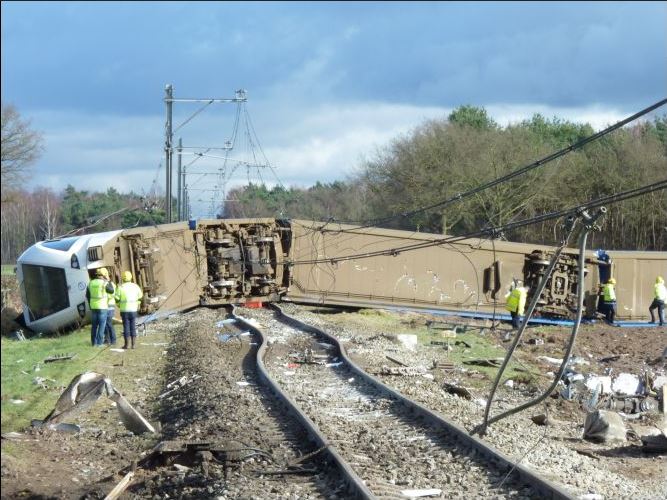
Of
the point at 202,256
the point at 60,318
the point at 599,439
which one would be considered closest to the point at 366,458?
the point at 599,439

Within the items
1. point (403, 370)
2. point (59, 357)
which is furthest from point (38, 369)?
point (403, 370)

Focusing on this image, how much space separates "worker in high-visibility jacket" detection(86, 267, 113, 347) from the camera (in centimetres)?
1814

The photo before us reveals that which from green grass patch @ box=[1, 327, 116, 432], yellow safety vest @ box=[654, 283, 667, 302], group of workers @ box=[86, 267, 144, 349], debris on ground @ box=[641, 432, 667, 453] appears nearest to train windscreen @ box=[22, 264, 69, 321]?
green grass patch @ box=[1, 327, 116, 432]

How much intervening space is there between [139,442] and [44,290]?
42.4ft

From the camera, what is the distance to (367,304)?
87.1ft

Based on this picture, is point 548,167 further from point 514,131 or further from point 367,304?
point 367,304

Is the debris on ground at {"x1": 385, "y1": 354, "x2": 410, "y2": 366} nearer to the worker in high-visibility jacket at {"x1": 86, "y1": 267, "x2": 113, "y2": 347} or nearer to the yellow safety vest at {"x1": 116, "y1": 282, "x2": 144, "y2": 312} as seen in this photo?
the yellow safety vest at {"x1": 116, "y1": 282, "x2": 144, "y2": 312}

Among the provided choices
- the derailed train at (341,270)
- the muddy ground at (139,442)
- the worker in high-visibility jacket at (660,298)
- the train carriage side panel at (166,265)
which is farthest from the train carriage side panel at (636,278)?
the train carriage side panel at (166,265)

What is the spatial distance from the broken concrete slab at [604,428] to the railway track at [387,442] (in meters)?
2.11

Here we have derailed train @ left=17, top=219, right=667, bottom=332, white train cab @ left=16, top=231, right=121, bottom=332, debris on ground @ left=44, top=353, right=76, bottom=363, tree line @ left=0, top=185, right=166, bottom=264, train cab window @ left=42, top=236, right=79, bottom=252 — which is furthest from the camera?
tree line @ left=0, top=185, right=166, bottom=264

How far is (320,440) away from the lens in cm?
905

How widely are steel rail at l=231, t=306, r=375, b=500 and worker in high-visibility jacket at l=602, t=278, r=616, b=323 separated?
15.0 metres

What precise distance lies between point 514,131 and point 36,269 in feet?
99.8

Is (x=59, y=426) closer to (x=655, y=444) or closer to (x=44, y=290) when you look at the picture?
(x=655, y=444)
